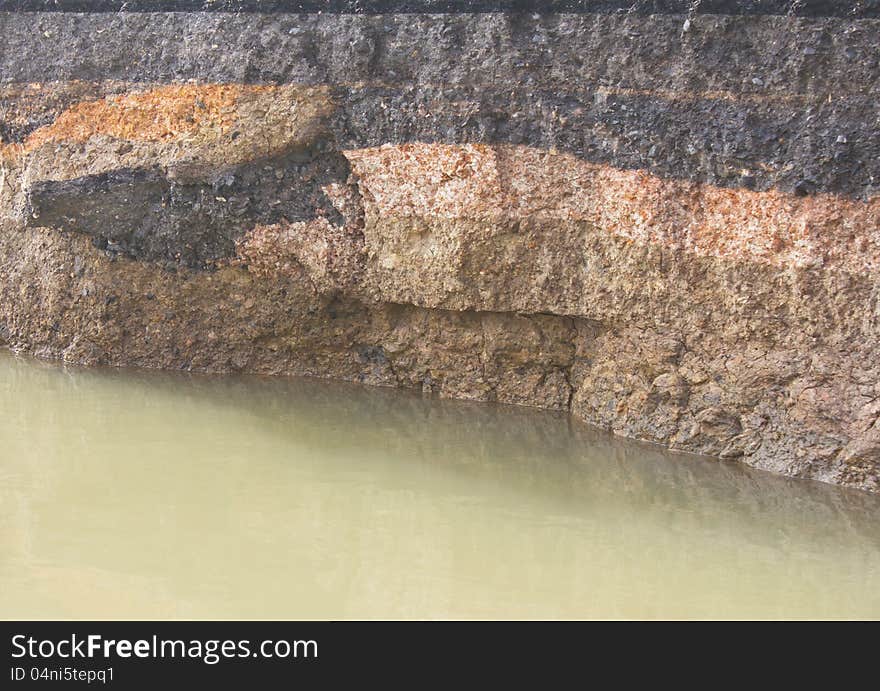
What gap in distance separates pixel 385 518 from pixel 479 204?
1.12 meters

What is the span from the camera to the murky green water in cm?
237

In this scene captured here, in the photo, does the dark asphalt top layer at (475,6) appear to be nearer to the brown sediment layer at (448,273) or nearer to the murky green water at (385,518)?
the brown sediment layer at (448,273)

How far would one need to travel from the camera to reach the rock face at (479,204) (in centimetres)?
311

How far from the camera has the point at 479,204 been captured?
3518 mm

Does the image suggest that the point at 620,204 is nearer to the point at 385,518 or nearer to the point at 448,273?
the point at 448,273

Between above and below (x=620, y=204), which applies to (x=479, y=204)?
above

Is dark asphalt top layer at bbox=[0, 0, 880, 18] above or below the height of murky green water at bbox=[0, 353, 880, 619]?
above

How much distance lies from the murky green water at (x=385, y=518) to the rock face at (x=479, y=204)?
0.23 m

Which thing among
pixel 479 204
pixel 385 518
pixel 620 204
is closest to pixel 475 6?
pixel 479 204

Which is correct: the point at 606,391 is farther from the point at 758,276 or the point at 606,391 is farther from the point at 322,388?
the point at 322,388

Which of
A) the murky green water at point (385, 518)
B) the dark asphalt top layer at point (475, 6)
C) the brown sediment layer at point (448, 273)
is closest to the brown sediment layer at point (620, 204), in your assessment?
the brown sediment layer at point (448, 273)

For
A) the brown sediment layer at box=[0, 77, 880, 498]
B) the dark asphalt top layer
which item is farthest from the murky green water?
the dark asphalt top layer

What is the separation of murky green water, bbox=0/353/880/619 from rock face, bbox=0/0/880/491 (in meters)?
0.23

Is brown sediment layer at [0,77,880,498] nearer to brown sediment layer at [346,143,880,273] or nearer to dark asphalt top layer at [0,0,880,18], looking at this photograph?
brown sediment layer at [346,143,880,273]
